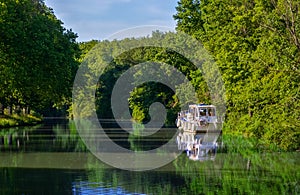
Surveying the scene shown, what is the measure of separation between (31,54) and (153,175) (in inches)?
1130

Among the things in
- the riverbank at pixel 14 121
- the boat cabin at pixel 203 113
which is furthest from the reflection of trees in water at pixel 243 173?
the riverbank at pixel 14 121

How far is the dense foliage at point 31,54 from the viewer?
147 ft

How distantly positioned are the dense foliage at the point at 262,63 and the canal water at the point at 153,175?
2052 millimetres

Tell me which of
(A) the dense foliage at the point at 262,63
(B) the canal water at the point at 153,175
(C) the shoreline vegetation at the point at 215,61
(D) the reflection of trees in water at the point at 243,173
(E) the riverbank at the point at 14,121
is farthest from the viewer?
(E) the riverbank at the point at 14,121

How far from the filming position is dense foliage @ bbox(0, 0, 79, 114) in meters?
44.7

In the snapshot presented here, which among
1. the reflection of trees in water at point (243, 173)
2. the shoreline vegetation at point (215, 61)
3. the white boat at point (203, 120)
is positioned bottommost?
the reflection of trees in water at point (243, 173)

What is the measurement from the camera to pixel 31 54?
48031 millimetres

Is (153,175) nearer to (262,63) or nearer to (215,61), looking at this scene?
(262,63)

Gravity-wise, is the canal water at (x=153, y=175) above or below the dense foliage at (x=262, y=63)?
below

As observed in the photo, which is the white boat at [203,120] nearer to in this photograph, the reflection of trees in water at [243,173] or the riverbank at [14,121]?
the riverbank at [14,121]

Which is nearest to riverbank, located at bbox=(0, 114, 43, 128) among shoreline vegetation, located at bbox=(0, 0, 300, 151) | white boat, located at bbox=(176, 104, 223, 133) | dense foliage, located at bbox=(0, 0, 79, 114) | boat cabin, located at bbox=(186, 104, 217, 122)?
shoreline vegetation, located at bbox=(0, 0, 300, 151)

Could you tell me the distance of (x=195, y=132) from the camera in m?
51.2

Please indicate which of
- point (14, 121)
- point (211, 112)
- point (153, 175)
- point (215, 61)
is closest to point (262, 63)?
point (153, 175)

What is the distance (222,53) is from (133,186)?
2569 centimetres
